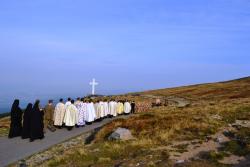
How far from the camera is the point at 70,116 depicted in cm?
3194

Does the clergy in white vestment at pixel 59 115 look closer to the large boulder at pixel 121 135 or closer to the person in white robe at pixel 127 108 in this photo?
the large boulder at pixel 121 135

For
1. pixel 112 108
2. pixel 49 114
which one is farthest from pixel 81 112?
pixel 112 108

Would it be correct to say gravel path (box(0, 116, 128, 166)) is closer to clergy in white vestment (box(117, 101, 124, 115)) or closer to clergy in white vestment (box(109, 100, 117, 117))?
clergy in white vestment (box(109, 100, 117, 117))

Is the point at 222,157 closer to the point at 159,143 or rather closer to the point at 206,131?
the point at 159,143

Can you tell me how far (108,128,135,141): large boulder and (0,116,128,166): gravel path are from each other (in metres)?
3.44

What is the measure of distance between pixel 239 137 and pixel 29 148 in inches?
415

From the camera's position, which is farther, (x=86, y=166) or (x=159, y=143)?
(x=159, y=143)

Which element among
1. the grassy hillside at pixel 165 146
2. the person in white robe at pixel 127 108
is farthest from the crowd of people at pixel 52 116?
the person in white robe at pixel 127 108

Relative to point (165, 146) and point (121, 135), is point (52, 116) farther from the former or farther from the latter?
point (165, 146)

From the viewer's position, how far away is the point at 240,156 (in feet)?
58.4

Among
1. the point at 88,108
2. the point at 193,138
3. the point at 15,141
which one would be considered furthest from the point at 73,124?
the point at 193,138

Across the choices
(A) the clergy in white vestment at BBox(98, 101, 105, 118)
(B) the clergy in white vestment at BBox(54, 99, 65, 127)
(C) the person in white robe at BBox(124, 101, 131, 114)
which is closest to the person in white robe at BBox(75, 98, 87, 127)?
(B) the clergy in white vestment at BBox(54, 99, 65, 127)

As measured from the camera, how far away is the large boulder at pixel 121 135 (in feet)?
73.7

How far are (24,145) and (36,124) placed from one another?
104 inches
